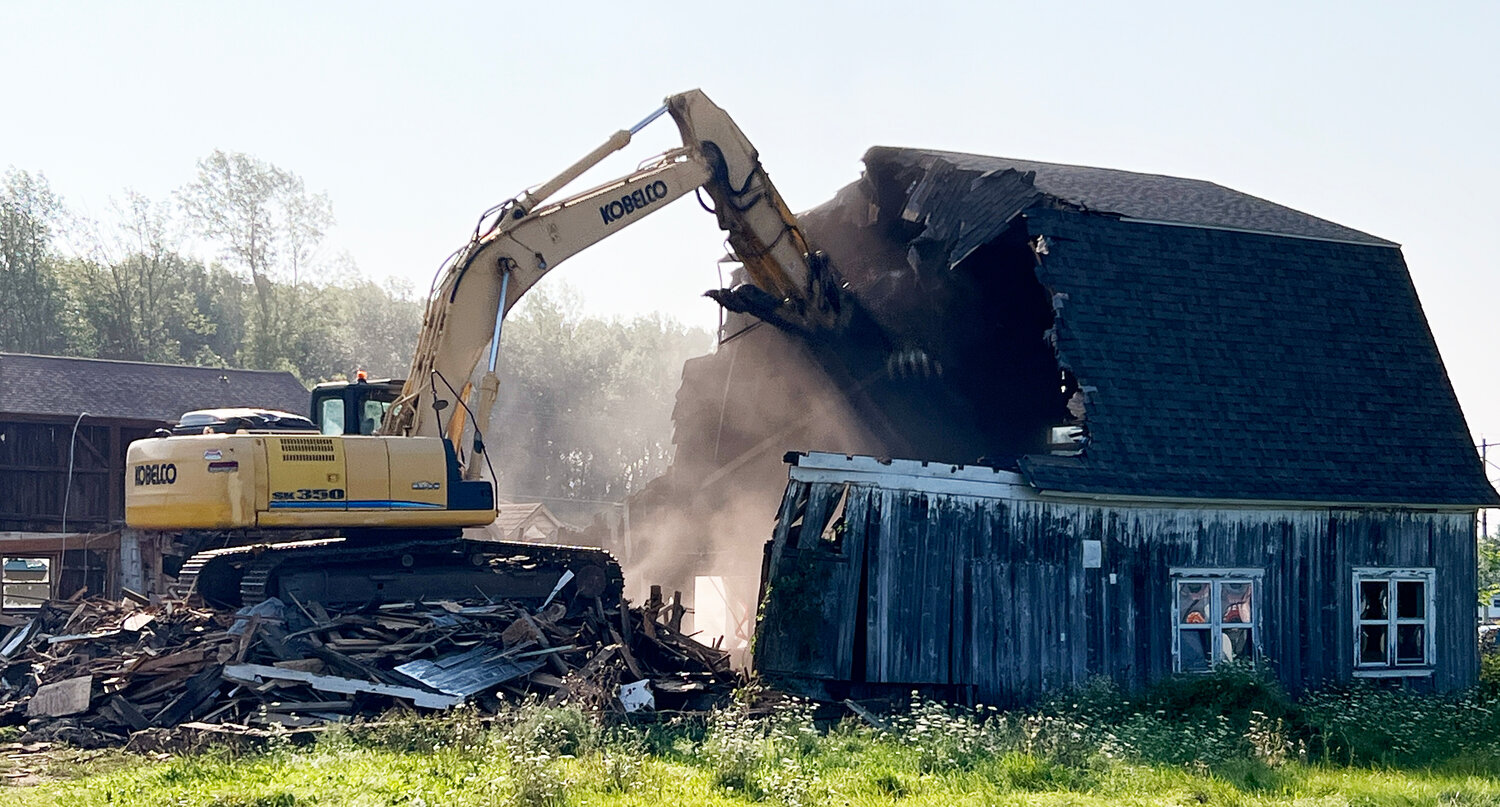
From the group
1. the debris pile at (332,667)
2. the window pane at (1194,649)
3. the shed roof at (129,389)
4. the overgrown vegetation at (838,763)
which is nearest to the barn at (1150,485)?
the window pane at (1194,649)

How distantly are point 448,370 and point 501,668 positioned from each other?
153 inches

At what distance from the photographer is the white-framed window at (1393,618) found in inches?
767

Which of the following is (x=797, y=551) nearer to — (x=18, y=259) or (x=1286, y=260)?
(x=1286, y=260)

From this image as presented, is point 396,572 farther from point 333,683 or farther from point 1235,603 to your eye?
point 1235,603

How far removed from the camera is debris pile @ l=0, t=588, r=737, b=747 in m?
15.1

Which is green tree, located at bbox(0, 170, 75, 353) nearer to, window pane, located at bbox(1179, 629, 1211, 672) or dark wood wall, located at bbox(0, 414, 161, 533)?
dark wood wall, located at bbox(0, 414, 161, 533)

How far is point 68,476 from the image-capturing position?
29.3 meters

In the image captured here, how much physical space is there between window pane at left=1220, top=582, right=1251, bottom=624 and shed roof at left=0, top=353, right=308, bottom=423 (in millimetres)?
21800

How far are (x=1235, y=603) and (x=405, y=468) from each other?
1003 centimetres

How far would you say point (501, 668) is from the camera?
16031 mm

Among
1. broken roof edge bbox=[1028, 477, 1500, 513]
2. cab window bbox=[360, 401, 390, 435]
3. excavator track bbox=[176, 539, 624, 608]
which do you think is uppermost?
cab window bbox=[360, 401, 390, 435]

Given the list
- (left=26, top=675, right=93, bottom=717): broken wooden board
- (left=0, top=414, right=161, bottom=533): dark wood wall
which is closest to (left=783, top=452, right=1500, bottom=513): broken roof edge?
(left=26, top=675, right=93, bottom=717): broken wooden board

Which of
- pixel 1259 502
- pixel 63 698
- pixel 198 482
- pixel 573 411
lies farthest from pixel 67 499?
pixel 573 411

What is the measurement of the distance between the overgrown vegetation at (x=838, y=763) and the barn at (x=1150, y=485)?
152 cm
